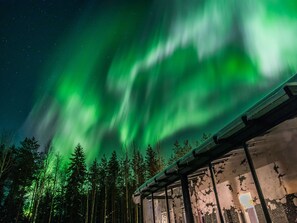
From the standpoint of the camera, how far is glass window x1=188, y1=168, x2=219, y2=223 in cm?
855

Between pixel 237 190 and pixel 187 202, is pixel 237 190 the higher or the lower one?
the higher one

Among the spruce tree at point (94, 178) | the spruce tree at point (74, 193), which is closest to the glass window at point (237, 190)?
the spruce tree at point (94, 178)

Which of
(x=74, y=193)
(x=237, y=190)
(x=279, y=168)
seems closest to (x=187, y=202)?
(x=237, y=190)

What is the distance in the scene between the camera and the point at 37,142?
2983cm

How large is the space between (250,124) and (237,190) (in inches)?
152

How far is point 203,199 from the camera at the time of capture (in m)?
8.84

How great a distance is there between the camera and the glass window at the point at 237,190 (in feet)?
23.1

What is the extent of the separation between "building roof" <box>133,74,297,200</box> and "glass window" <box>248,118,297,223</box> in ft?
2.27

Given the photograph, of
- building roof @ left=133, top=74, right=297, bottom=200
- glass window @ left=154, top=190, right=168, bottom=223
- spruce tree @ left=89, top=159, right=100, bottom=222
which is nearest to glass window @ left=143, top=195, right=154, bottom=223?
glass window @ left=154, top=190, right=168, bottom=223

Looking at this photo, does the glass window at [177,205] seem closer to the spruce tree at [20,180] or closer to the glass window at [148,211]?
the glass window at [148,211]

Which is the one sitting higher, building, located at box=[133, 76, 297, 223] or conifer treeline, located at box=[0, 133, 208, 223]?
conifer treeline, located at box=[0, 133, 208, 223]

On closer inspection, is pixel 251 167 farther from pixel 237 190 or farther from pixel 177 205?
pixel 177 205

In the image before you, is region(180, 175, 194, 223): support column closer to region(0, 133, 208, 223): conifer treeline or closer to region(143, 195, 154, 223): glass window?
region(143, 195, 154, 223): glass window

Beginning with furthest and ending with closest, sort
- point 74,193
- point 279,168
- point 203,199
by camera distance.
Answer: point 74,193 < point 203,199 < point 279,168
